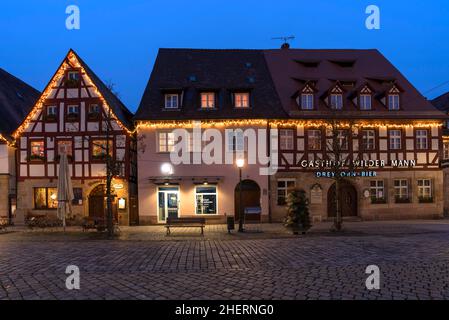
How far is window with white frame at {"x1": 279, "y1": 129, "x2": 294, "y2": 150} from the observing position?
26.0m

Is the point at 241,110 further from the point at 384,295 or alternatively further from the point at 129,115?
the point at 384,295

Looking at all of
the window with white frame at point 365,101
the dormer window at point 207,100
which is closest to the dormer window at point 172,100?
the dormer window at point 207,100

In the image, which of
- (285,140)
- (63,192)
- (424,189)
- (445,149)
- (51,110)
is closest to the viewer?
(63,192)

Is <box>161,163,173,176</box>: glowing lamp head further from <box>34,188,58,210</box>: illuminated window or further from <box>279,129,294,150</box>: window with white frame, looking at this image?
<box>279,129,294,150</box>: window with white frame

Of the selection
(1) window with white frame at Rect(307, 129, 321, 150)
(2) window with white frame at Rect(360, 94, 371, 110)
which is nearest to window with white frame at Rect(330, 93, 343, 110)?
(2) window with white frame at Rect(360, 94, 371, 110)

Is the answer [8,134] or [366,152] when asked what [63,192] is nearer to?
[8,134]

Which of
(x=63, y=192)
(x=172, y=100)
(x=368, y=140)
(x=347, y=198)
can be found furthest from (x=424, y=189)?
(x=63, y=192)

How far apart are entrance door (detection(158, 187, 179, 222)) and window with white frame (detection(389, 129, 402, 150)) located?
50.3 feet

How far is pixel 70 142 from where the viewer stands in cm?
2572

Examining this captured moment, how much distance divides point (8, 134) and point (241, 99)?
1731 cm
